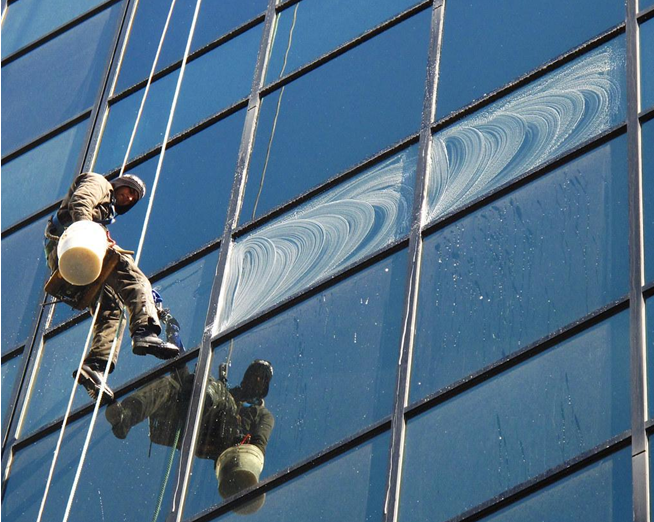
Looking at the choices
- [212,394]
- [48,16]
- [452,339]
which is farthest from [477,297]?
[48,16]

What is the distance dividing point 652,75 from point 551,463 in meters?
3.20

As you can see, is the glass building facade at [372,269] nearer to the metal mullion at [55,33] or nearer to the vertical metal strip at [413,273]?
the vertical metal strip at [413,273]

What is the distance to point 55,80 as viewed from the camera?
15.6m

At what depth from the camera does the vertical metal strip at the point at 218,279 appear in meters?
10.7

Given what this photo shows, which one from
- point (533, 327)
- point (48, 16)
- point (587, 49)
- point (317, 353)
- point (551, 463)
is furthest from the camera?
point (48, 16)

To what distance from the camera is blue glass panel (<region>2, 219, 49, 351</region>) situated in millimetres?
13227

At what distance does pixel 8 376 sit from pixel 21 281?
1134 mm

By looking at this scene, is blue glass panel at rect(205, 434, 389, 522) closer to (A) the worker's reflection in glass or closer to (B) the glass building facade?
(B) the glass building facade

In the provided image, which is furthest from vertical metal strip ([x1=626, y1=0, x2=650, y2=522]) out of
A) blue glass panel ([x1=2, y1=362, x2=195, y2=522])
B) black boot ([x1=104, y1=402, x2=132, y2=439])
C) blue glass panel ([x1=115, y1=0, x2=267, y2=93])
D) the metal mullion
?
the metal mullion

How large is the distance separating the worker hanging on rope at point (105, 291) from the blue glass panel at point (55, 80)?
361 centimetres

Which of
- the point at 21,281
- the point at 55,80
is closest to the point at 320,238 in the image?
the point at 21,281

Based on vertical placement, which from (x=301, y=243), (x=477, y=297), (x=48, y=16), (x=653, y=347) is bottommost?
(x=653, y=347)

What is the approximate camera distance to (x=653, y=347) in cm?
939

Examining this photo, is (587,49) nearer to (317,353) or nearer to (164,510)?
(317,353)
